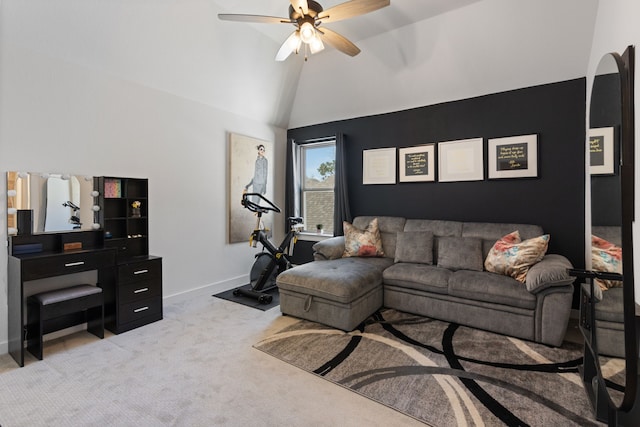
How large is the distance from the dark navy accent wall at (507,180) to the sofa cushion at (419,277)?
3.50ft

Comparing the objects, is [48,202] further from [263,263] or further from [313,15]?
[313,15]

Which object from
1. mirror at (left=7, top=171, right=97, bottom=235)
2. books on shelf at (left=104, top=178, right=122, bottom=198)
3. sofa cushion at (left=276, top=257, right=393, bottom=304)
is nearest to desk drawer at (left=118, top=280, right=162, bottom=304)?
mirror at (left=7, top=171, right=97, bottom=235)

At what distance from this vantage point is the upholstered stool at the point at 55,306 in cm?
243

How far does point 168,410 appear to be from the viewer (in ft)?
6.05

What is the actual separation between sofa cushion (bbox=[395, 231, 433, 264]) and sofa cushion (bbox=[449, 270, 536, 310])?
543 mm

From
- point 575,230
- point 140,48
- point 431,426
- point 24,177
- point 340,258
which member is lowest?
point 431,426

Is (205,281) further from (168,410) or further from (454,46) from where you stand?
(454,46)

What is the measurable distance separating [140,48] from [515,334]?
15.0ft

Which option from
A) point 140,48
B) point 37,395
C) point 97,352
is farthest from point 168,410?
point 140,48

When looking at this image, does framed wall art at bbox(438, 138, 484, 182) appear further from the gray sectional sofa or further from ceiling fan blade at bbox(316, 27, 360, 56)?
ceiling fan blade at bbox(316, 27, 360, 56)

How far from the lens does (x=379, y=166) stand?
14.9ft

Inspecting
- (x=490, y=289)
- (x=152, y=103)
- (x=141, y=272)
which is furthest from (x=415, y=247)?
(x=152, y=103)

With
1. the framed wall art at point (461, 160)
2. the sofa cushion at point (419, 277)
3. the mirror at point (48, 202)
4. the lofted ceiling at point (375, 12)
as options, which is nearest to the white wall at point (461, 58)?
the lofted ceiling at point (375, 12)

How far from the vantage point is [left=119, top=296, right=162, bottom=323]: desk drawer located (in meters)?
2.95
